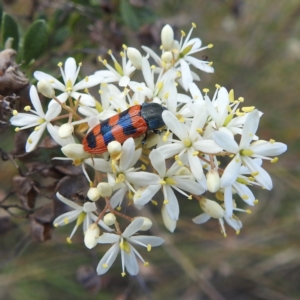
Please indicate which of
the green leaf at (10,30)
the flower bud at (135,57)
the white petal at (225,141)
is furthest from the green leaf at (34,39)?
the white petal at (225,141)

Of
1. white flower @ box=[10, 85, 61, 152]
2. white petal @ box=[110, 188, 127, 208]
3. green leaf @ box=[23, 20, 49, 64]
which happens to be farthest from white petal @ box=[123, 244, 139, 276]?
green leaf @ box=[23, 20, 49, 64]

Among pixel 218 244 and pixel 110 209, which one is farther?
pixel 218 244

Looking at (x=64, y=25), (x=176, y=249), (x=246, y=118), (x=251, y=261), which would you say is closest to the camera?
(x=246, y=118)

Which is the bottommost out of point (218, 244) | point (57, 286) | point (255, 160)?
point (57, 286)

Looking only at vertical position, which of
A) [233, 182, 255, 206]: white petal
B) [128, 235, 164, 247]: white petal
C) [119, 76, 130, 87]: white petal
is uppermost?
[119, 76, 130, 87]: white petal

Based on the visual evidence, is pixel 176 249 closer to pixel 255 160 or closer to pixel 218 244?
pixel 218 244

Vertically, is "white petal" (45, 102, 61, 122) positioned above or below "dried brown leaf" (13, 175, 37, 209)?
above

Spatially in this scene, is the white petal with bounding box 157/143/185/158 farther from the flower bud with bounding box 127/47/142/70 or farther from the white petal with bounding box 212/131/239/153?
the flower bud with bounding box 127/47/142/70

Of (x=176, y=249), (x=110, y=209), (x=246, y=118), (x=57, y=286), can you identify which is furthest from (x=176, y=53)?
(x=57, y=286)
